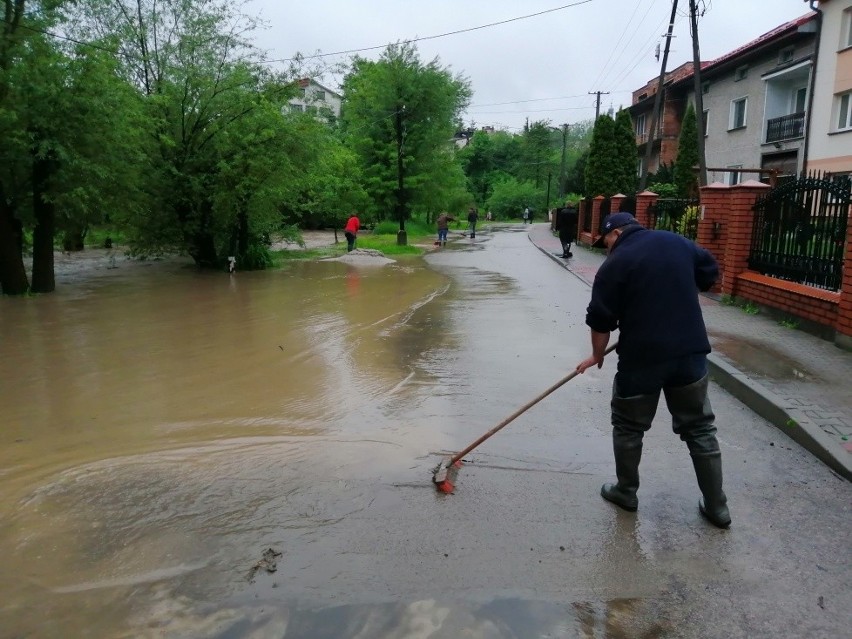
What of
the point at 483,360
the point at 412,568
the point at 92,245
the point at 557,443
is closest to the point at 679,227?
the point at 483,360

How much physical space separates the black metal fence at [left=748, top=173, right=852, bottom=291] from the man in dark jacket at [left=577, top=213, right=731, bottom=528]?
217 inches

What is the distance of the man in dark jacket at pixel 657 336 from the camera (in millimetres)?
3578

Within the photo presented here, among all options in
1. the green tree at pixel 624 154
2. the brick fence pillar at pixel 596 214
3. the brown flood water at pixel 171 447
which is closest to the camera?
the brown flood water at pixel 171 447

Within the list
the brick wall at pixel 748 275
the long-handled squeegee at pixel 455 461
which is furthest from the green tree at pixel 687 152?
the long-handled squeegee at pixel 455 461

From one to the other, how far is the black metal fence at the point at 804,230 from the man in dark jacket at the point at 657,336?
551cm

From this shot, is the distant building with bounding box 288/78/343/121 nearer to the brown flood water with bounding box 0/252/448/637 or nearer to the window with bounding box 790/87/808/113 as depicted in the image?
the brown flood water with bounding box 0/252/448/637

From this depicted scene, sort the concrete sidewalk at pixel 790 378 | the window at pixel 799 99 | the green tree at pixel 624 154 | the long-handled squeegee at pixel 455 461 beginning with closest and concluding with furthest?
the long-handled squeegee at pixel 455 461 < the concrete sidewalk at pixel 790 378 < the window at pixel 799 99 < the green tree at pixel 624 154

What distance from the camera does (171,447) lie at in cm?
504


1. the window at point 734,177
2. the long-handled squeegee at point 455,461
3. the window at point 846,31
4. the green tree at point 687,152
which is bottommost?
the long-handled squeegee at point 455,461

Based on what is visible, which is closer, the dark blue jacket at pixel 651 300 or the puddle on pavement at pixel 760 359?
the dark blue jacket at pixel 651 300

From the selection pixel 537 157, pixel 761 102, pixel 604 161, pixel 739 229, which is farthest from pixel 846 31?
pixel 537 157

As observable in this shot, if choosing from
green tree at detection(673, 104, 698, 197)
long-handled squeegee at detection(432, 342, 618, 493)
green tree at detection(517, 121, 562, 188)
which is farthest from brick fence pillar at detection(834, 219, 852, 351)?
green tree at detection(517, 121, 562, 188)

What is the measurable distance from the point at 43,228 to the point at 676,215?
14422 millimetres

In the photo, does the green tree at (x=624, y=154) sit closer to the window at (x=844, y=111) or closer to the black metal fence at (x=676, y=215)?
the window at (x=844, y=111)
